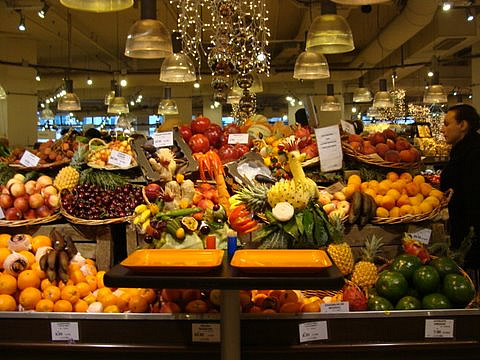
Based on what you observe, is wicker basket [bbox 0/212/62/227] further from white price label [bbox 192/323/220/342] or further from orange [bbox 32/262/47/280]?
white price label [bbox 192/323/220/342]

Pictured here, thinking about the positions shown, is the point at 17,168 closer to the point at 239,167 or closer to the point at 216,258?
the point at 239,167

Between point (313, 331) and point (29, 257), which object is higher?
point (29, 257)

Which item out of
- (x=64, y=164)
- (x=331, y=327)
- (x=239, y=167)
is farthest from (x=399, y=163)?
(x=64, y=164)

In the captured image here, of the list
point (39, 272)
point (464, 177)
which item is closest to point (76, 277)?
point (39, 272)

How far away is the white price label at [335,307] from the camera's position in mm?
2621

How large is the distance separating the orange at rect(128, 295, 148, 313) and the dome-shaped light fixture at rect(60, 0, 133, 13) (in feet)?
5.36

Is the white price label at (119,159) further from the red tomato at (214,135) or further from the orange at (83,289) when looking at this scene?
the orange at (83,289)

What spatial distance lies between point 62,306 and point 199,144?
1.83m

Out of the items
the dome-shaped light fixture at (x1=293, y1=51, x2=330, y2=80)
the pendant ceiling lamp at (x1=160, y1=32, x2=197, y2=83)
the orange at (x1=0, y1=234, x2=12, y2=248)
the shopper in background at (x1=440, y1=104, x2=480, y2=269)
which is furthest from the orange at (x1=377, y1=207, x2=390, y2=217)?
the pendant ceiling lamp at (x1=160, y1=32, x2=197, y2=83)

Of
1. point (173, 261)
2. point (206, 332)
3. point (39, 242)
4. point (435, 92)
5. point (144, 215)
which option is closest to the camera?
point (173, 261)

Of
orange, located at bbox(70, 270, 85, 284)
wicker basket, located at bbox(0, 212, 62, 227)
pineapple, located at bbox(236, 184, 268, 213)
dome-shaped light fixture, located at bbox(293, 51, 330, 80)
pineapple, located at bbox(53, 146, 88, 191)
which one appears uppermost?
dome-shaped light fixture, located at bbox(293, 51, 330, 80)

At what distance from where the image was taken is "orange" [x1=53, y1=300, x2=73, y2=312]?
2.75 metres

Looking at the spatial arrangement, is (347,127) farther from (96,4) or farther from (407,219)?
(96,4)

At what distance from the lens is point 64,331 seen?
2645 mm
